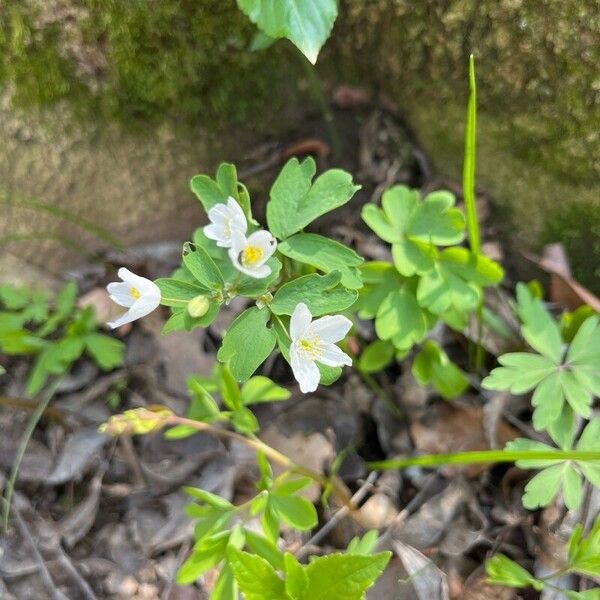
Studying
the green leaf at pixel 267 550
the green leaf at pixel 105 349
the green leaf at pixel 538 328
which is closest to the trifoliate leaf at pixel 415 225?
the green leaf at pixel 538 328

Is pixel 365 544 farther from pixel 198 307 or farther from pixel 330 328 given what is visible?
pixel 198 307

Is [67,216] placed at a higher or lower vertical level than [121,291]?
lower

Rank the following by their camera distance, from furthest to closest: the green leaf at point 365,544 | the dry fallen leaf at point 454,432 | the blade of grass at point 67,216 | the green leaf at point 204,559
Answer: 1. the blade of grass at point 67,216
2. the dry fallen leaf at point 454,432
3. the green leaf at point 365,544
4. the green leaf at point 204,559

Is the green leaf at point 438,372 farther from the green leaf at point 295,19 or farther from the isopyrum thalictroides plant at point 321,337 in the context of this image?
the green leaf at point 295,19

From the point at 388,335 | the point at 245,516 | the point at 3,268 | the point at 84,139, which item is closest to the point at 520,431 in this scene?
the point at 388,335

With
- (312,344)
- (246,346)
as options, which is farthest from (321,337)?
(246,346)

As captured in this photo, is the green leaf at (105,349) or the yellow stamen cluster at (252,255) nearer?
the yellow stamen cluster at (252,255)
